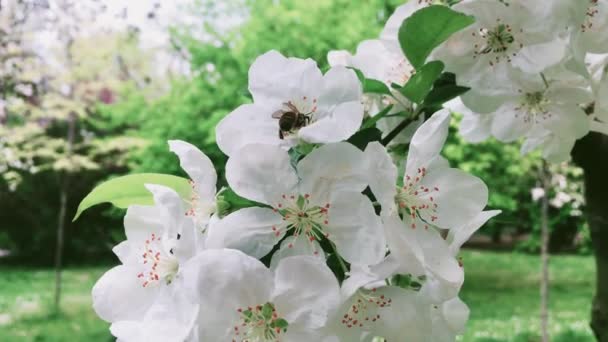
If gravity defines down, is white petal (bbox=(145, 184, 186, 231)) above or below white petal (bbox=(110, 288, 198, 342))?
above

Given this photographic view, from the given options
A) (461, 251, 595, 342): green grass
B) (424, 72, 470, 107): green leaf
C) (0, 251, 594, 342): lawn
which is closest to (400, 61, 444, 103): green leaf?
(424, 72, 470, 107): green leaf

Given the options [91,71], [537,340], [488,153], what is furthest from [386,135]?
[91,71]

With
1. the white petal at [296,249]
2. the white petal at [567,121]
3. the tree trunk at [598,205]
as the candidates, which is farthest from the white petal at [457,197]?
the tree trunk at [598,205]

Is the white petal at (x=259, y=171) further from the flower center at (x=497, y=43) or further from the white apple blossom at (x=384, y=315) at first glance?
the flower center at (x=497, y=43)

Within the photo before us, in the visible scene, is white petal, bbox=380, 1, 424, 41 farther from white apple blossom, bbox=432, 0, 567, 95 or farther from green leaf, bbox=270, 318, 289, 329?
green leaf, bbox=270, 318, 289, 329

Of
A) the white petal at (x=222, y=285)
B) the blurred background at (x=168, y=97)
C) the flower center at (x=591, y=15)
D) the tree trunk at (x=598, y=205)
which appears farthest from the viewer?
the blurred background at (x=168, y=97)

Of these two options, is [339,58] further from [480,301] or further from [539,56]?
[480,301]
